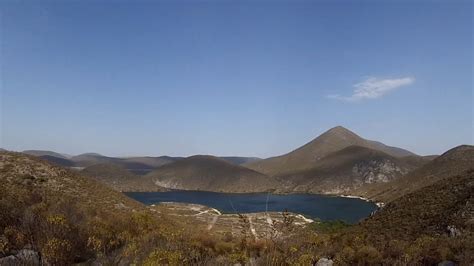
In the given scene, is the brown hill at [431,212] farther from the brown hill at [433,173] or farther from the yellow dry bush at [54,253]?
the brown hill at [433,173]

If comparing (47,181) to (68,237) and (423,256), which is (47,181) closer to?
(68,237)

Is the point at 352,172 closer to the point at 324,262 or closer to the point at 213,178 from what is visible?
the point at 213,178

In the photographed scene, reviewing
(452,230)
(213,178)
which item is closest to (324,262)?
(452,230)

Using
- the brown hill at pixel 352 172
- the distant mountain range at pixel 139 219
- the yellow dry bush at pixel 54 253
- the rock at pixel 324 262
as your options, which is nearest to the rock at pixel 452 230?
the distant mountain range at pixel 139 219

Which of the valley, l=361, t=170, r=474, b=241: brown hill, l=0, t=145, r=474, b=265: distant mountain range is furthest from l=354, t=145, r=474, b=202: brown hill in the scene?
l=0, t=145, r=474, b=265: distant mountain range

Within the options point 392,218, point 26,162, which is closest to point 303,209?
point 392,218

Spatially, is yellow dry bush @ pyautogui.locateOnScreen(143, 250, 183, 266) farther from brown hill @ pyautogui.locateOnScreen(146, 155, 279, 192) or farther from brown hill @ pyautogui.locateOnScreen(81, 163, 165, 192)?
brown hill @ pyautogui.locateOnScreen(81, 163, 165, 192)
